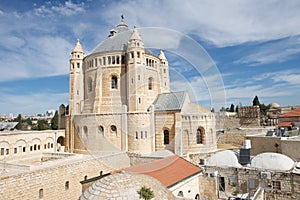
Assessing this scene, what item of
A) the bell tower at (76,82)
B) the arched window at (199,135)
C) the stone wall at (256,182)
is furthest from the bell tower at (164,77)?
the stone wall at (256,182)

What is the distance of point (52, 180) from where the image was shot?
18.2 meters

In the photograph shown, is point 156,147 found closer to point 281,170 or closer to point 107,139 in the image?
point 107,139

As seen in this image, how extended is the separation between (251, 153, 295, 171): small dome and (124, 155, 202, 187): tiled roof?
4.83m

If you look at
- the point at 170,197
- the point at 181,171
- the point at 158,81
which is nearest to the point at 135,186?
the point at 170,197

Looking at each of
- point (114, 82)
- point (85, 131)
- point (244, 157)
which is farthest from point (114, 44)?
point (244, 157)

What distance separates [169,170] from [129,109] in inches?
512

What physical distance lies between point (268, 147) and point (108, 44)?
81.1ft

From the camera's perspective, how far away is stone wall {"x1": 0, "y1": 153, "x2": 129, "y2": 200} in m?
15.6

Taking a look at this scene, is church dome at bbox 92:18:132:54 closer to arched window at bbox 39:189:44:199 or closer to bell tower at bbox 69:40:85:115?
bell tower at bbox 69:40:85:115

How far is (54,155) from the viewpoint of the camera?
91.3 ft

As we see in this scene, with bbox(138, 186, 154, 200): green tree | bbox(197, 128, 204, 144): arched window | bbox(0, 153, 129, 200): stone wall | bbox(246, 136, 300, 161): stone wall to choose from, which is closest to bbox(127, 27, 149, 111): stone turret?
bbox(197, 128, 204, 144): arched window

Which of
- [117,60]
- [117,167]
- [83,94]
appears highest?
[117,60]

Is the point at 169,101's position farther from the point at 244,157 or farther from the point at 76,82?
the point at 76,82

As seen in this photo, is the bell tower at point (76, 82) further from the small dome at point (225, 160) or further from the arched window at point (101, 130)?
the small dome at point (225, 160)
